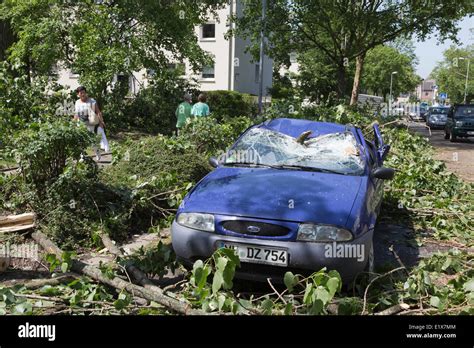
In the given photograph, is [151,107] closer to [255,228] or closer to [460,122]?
[460,122]

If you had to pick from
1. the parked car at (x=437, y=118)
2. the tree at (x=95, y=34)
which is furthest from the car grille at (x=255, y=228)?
the parked car at (x=437, y=118)

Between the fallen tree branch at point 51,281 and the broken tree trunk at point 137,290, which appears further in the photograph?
the fallen tree branch at point 51,281

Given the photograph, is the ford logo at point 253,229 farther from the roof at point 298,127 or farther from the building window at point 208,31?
the building window at point 208,31

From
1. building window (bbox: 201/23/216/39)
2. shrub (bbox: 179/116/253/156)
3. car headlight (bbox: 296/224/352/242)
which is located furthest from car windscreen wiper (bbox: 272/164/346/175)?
building window (bbox: 201/23/216/39)

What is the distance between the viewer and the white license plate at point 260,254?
4578 mm

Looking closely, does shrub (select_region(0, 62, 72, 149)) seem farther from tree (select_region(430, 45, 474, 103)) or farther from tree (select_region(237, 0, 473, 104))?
tree (select_region(430, 45, 474, 103))

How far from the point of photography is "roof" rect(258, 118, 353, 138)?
22.3 feet

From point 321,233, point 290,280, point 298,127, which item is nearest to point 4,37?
point 298,127

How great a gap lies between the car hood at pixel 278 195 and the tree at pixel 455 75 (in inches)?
3536

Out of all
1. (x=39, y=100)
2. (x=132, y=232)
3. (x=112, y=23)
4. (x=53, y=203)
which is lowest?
(x=132, y=232)
